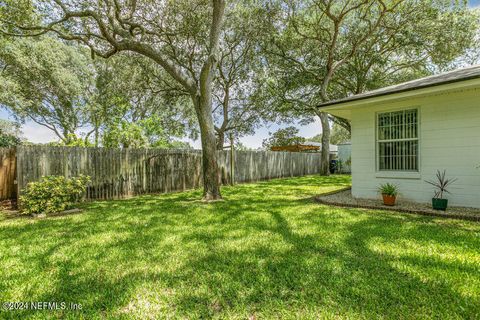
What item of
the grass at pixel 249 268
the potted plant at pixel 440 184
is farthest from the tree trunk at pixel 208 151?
the potted plant at pixel 440 184

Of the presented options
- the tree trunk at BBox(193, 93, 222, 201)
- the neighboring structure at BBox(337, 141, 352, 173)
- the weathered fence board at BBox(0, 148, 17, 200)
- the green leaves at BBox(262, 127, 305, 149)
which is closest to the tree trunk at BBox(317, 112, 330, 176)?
the neighboring structure at BBox(337, 141, 352, 173)

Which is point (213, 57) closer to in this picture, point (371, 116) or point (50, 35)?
point (371, 116)

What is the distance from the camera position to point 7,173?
23.8 ft

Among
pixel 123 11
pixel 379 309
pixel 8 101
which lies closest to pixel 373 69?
pixel 123 11

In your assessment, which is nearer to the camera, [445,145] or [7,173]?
[445,145]

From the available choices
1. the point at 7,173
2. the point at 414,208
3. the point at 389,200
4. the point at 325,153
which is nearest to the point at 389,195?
the point at 389,200

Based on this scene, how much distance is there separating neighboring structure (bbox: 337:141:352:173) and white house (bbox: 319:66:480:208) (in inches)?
535

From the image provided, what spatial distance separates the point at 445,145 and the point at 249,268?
5.63m

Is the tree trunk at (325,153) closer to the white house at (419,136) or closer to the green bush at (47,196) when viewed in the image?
the white house at (419,136)

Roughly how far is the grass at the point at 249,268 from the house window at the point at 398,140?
2.07 meters

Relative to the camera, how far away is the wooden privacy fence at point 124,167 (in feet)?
20.8

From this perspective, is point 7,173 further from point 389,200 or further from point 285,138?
point 285,138

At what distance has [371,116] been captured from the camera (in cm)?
671

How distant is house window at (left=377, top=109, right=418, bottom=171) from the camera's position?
606cm
